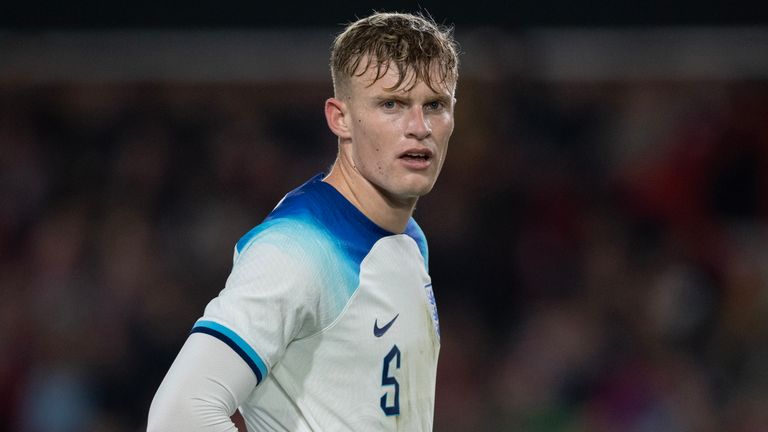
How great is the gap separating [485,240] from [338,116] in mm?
3843

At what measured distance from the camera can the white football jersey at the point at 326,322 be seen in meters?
2.37

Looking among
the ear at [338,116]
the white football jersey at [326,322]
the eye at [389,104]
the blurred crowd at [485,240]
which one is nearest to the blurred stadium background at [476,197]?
the blurred crowd at [485,240]

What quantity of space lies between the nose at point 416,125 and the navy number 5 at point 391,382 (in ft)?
1.78

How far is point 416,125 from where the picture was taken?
2.68 m

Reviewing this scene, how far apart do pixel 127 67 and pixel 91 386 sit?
2.14 meters

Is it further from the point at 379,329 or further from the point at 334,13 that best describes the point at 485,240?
the point at 379,329

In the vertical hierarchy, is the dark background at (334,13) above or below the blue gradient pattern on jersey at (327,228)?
above

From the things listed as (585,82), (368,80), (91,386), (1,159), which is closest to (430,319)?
(368,80)

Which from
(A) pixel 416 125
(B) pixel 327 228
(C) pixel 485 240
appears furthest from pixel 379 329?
(C) pixel 485 240

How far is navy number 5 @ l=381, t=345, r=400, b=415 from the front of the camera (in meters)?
2.63

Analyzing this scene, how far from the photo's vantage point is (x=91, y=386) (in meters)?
6.25

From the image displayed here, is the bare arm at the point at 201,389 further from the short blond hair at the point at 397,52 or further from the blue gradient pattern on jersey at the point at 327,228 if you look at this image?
the short blond hair at the point at 397,52

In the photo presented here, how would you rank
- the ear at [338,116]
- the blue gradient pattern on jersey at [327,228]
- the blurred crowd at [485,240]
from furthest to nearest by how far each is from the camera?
the blurred crowd at [485,240] → the ear at [338,116] → the blue gradient pattern on jersey at [327,228]

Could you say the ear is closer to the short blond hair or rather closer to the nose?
the short blond hair
